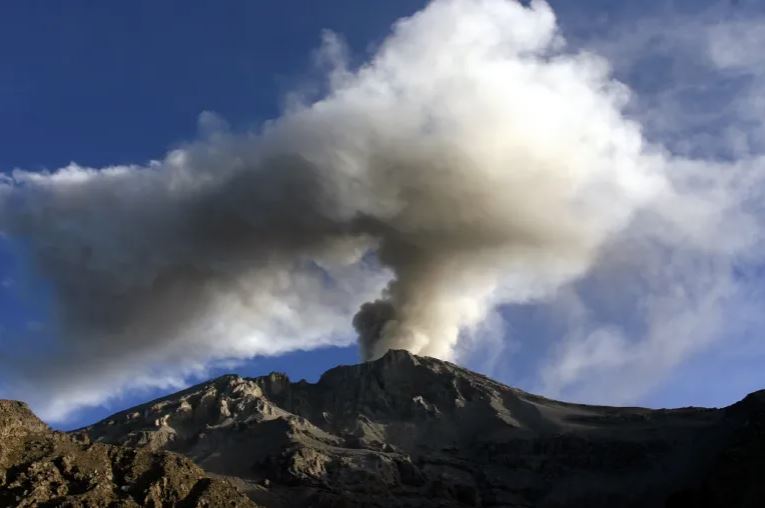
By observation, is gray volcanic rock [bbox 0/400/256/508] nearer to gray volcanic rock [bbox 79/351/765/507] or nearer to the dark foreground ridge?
the dark foreground ridge

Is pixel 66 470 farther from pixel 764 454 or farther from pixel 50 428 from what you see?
pixel 764 454

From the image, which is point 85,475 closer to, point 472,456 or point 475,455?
point 472,456

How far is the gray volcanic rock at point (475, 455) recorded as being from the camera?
158875mm

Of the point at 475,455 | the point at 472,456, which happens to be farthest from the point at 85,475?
the point at 475,455

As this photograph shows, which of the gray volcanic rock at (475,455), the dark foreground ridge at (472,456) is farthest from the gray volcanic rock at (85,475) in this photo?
the gray volcanic rock at (475,455)

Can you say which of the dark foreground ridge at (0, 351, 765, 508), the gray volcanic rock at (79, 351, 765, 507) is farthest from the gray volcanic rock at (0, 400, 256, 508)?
the gray volcanic rock at (79, 351, 765, 507)

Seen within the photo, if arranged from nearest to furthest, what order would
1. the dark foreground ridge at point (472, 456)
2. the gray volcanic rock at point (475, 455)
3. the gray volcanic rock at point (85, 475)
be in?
1. the gray volcanic rock at point (85, 475)
2. the dark foreground ridge at point (472, 456)
3. the gray volcanic rock at point (475, 455)

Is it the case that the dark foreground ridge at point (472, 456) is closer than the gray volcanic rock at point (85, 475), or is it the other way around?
the gray volcanic rock at point (85, 475)

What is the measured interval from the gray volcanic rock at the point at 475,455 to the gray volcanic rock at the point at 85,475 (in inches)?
1430

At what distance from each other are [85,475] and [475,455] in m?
95.4

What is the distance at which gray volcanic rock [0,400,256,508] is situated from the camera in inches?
4001

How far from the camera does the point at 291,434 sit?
181625 millimetres

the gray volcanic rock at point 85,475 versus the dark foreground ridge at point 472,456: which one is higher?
the dark foreground ridge at point 472,456

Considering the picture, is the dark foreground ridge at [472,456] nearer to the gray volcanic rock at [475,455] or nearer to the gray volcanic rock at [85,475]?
the gray volcanic rock at [475,455]
